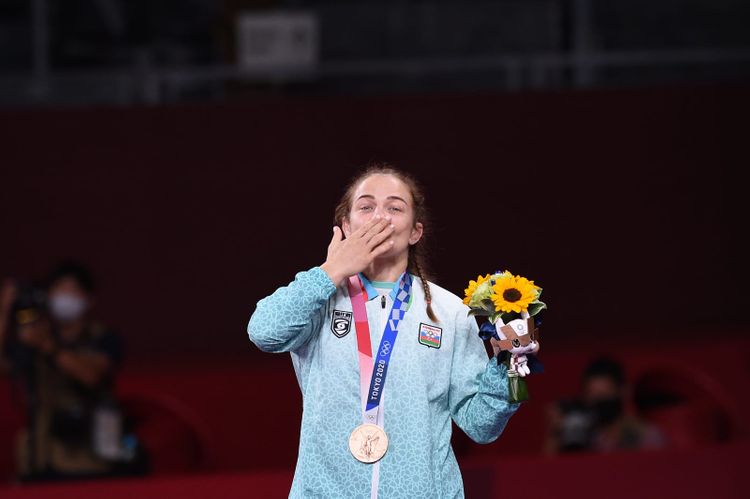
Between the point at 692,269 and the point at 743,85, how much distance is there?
1113 millimetres

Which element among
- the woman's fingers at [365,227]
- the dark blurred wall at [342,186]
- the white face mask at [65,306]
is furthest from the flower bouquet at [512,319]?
the dark blurred wall at [342,186]

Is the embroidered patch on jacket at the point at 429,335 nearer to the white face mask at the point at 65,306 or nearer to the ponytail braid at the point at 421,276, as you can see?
the ponytail braid at the point at 421,276

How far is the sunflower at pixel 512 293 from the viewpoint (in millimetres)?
2598

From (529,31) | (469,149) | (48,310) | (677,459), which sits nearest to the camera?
(677,459)

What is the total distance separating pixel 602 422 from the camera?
5.16 metres

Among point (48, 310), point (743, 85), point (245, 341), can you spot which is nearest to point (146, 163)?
point (245, 341)

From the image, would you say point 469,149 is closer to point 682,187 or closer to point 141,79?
point 682,187

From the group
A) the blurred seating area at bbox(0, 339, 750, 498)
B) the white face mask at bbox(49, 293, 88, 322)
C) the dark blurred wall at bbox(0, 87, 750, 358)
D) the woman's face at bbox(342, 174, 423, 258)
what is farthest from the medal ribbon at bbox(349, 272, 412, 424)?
the dark blurred wall at bbox(0, 87, 750, 358)

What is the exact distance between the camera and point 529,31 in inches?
317

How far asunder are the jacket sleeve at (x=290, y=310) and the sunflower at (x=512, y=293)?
0.38m

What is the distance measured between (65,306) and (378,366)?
2.75 m

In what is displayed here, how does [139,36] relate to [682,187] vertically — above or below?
above

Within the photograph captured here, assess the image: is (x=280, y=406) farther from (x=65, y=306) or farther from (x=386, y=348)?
(x=386, y=348)

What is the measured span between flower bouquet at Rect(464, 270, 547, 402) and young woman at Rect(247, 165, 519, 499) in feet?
0.12
